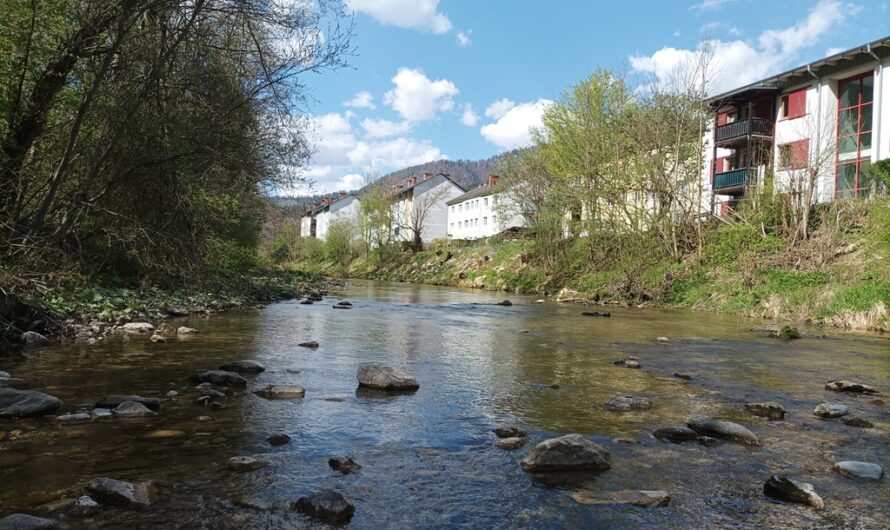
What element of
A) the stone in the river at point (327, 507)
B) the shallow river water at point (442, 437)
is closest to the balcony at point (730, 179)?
the shallow river water at point (442, 437)

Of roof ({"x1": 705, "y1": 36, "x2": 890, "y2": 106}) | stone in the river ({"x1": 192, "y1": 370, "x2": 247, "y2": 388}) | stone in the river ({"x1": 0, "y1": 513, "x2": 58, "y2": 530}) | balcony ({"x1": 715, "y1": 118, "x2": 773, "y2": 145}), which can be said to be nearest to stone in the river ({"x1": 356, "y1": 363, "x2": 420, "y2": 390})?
stone in the river ({"x1": 192, "y1": 370, "x2": 247, "y2": 388})

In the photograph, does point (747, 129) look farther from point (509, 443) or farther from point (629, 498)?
point (629, 498)

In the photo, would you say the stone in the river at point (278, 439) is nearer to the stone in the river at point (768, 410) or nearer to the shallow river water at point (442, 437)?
the shallow river water at point (442, 437)

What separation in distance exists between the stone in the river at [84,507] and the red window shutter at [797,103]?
125 ft

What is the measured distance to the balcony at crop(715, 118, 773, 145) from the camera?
3569 cm

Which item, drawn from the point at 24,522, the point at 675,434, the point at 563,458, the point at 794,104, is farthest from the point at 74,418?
the point at 794,104

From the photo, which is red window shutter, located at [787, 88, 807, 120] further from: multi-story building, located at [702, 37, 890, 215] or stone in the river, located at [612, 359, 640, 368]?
stone in the river, located at [612, 359, 640, 368]

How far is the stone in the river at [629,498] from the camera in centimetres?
406

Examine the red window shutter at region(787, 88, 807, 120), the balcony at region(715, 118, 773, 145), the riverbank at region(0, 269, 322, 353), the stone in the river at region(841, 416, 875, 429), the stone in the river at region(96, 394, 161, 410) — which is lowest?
the stone in the river at region(96, 394, 161, 410)

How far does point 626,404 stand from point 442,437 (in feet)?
8.15

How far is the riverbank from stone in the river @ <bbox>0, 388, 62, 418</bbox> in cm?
208

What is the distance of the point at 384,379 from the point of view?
7488 millimetres

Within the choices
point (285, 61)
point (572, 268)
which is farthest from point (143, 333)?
point (572, 268)

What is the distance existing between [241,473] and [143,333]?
8072 mm
